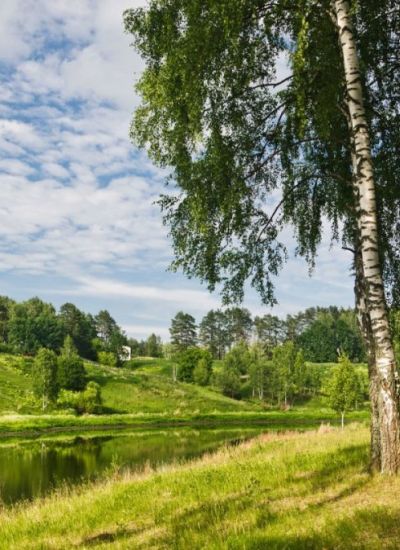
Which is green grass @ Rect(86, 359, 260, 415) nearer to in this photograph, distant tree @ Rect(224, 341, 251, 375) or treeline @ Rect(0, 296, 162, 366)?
distant tree @ Rect(224, 341, 251, 375)

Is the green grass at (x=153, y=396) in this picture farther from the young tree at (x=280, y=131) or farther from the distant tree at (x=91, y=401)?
the young tree at (x=280, y=131)

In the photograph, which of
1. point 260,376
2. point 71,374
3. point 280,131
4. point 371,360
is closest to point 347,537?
point 371,360

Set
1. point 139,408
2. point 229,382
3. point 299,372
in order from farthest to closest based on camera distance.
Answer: point 229,382, point 299,372, point 139,408

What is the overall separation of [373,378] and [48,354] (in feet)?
257

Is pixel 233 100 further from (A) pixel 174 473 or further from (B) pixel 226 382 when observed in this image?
(B) pixel 226 382

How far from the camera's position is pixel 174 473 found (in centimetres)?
1677

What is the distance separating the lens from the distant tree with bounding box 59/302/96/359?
163625mm

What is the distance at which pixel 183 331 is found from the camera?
574ft

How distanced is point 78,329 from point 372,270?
16798 centimetres

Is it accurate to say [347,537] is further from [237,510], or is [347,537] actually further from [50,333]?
[50,333]

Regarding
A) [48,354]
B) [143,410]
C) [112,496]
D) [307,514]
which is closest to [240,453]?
[112,496]

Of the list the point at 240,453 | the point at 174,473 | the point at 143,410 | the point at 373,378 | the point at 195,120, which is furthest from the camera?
the point at 143,410

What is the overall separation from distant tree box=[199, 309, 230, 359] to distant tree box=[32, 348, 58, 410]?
114 m

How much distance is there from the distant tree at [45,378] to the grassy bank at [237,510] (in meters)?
67.0
